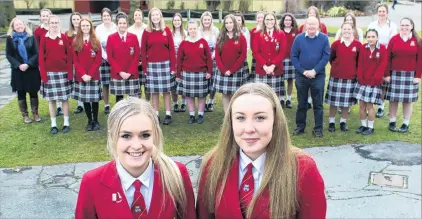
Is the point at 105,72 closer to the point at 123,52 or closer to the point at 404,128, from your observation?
the point at 123,52

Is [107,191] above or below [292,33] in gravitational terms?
below

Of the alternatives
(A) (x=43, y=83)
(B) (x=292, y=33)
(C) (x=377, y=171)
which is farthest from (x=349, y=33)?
(A) (x=43, y=83)

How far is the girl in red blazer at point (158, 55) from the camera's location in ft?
21.4

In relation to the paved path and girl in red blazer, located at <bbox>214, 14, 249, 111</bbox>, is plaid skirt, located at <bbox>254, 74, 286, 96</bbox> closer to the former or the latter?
girl in red blazer, located at <bbox>214, 14, 249, 111</bbox>

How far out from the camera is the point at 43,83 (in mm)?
6500

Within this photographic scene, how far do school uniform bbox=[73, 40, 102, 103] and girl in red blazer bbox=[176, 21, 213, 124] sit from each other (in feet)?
4.06

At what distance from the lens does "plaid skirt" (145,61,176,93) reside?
6.66 metres

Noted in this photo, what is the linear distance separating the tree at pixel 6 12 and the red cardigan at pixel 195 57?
12.5 m

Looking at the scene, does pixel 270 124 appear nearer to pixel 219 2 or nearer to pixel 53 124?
pixel 53 124

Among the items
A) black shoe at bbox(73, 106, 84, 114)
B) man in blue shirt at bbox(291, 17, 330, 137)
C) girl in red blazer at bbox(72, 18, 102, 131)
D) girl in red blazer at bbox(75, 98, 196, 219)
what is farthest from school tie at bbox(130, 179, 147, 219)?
black shoe at bbox(73, 106, 84, 114)

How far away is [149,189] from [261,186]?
55cm

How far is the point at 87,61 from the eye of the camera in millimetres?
6332

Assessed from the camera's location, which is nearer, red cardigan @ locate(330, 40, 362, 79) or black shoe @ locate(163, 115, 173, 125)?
red cardigan @ locate(330, 40, 362, 79)

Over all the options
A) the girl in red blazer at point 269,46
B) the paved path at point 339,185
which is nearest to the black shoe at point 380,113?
the paved path at point 339,185
